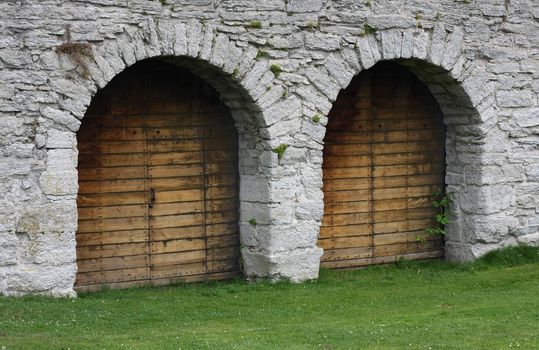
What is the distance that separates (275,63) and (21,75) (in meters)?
2.43

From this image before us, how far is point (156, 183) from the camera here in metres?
10.4

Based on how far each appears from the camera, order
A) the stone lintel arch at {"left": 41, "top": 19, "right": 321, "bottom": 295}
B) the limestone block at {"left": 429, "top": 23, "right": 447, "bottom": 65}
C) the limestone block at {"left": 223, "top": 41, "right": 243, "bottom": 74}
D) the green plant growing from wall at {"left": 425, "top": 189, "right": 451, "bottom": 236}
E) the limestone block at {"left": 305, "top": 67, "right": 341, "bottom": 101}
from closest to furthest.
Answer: the stone lintel arch at {"left": 41, "top": 19, "right": 321, "bottom": 295} < the limestone block at {"left": 223, "top": 41, "right": 243, "bottom": 74} < the limestone block at {"left": 305, "top": 67, "right": 341, "bottom": 101} < the limestone block at {"left": 429, "top": 23, "right": 447, "bottom": 65} < the green plant growing from wall at {"left": 425, "top": 189, "right": 451, "bottom": 236}

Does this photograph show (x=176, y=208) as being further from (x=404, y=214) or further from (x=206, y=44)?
(x=404, y=214)

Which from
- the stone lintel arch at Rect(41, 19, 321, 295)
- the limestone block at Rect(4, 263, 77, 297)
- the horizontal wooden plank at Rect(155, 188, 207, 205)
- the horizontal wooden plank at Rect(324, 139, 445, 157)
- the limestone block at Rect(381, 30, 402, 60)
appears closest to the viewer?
the limestone block at Rect(4, 263, 77, 297)

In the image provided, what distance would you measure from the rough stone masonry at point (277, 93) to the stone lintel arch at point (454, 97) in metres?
0.01

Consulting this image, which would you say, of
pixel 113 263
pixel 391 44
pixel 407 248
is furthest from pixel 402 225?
pixel 113 263

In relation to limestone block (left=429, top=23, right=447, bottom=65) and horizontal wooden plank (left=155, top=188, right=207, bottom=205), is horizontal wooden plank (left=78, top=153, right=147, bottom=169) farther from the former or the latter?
limestone block (left=429, top=23, right=447, bottom=65)

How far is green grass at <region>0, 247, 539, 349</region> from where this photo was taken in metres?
7.90

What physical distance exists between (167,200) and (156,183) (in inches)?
8.1

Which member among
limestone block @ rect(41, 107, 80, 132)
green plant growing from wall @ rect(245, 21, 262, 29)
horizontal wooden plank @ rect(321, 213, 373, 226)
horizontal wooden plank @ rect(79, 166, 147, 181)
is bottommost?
horizontal wooden plank @ rect(321, 213, 373, 226)

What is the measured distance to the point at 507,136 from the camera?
11.7 m

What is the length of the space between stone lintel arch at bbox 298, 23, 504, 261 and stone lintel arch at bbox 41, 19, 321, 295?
0.58 m

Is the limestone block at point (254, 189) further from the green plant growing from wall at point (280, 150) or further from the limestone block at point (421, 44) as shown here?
the limestone block at point (421, 44)

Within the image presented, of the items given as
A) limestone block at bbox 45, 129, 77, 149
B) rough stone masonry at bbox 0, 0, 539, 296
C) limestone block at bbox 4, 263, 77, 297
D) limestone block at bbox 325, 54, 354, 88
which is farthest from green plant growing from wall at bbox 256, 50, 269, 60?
limestone block at bbox 4, 263, 77, 297
